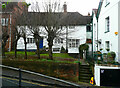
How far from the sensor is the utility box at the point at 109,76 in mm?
9250

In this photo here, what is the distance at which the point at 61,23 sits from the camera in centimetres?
1220

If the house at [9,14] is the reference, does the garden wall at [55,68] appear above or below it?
below

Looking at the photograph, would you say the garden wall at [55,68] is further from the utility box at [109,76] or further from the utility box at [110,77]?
the utility box at [110,77]

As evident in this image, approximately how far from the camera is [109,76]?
367 inches

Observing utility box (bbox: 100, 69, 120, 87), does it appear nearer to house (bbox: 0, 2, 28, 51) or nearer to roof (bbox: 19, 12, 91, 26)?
roof (bbox: 19, 12, 91, 26)

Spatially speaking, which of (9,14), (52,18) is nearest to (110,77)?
(52,18)

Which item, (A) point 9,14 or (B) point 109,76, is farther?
(A) point 9,14

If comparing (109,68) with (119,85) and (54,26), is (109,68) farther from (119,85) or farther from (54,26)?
(54,26)

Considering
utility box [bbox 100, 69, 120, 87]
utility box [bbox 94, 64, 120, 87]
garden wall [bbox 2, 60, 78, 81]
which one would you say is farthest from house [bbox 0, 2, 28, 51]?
utility box [bbox 100, 69, 120, 87]

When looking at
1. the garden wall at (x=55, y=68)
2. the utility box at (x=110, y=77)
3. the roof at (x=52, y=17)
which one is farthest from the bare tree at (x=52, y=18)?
the utility box at (x=110, y=77)

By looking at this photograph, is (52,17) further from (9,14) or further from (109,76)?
(109,76)

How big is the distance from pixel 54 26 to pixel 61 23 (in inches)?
40.6

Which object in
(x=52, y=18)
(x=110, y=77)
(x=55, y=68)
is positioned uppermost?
(x=52, y=18)

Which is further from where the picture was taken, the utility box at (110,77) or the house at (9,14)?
the house at (9,14)
